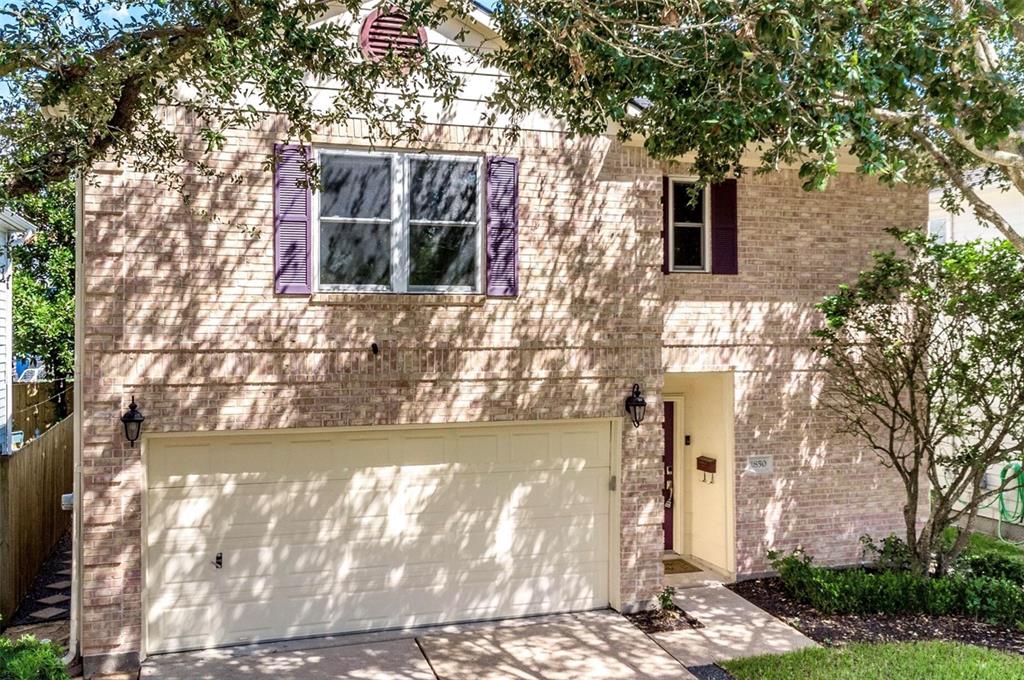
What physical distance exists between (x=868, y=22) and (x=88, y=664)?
8765 mm

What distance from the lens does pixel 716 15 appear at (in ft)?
20.0

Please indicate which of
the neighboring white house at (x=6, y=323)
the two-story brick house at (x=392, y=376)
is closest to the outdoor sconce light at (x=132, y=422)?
the two-story brick house at (x=392, y=376)

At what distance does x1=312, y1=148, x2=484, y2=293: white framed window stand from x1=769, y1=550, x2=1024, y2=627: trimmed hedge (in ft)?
17.8

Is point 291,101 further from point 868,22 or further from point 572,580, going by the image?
point 572,580

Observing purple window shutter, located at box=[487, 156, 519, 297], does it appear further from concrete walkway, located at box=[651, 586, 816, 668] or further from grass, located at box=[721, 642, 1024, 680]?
grass, located at box=[721, 642, 1024, 680]

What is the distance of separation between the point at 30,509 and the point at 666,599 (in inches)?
310

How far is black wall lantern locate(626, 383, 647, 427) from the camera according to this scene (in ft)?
29.7

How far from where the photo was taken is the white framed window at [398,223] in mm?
8156

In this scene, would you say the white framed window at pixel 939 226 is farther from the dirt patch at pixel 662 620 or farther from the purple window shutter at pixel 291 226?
the purple window shutter at pixel 291 226

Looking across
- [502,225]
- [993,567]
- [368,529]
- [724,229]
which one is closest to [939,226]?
[993,567]

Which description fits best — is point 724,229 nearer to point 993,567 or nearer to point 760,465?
point 760,465

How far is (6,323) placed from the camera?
1383 centimetres

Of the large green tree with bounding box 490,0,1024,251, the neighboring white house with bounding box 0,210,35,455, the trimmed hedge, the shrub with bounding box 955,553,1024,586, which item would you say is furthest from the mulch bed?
the neighboring white house with bounding box 0,210,35,455

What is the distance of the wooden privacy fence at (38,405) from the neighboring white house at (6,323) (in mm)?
325
